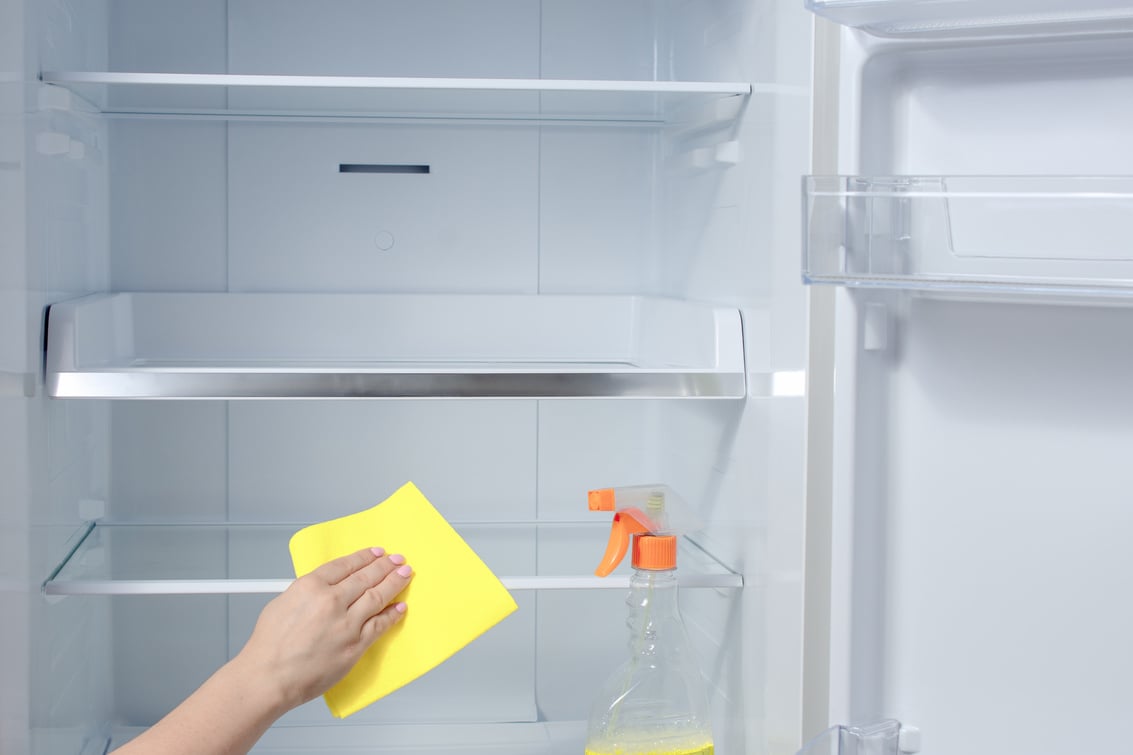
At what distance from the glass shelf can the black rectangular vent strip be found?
522 mm

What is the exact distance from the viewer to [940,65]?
0.83 metres

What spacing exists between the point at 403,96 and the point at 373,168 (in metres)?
0.28

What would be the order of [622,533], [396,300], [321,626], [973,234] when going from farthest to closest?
[396,300], [622,533], [321,626], [973,234]

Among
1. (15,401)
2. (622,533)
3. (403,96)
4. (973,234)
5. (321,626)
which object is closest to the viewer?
(973,234)

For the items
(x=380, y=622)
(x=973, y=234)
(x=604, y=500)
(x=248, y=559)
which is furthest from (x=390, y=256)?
(x=973, y=234)

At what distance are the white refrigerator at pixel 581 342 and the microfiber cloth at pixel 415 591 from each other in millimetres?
135

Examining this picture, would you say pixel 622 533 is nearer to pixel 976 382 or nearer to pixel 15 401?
pixel 976 382

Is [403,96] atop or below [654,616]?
atop

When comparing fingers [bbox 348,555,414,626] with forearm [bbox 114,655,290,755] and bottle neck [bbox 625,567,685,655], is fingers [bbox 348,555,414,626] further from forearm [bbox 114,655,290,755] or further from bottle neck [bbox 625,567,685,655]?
bottle neck [bbox 625,567,685,655]

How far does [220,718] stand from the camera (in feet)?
2.67

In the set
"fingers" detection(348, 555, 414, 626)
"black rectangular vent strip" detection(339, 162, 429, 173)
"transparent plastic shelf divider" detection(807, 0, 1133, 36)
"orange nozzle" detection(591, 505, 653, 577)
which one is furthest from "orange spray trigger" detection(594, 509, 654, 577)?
"black rectangular vent strip" detection(339, 162, 429, 173)

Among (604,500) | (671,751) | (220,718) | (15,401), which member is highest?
(15,401)

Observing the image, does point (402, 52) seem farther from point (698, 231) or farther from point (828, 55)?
point (828, 55)

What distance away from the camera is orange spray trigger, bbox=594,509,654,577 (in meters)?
1.10
